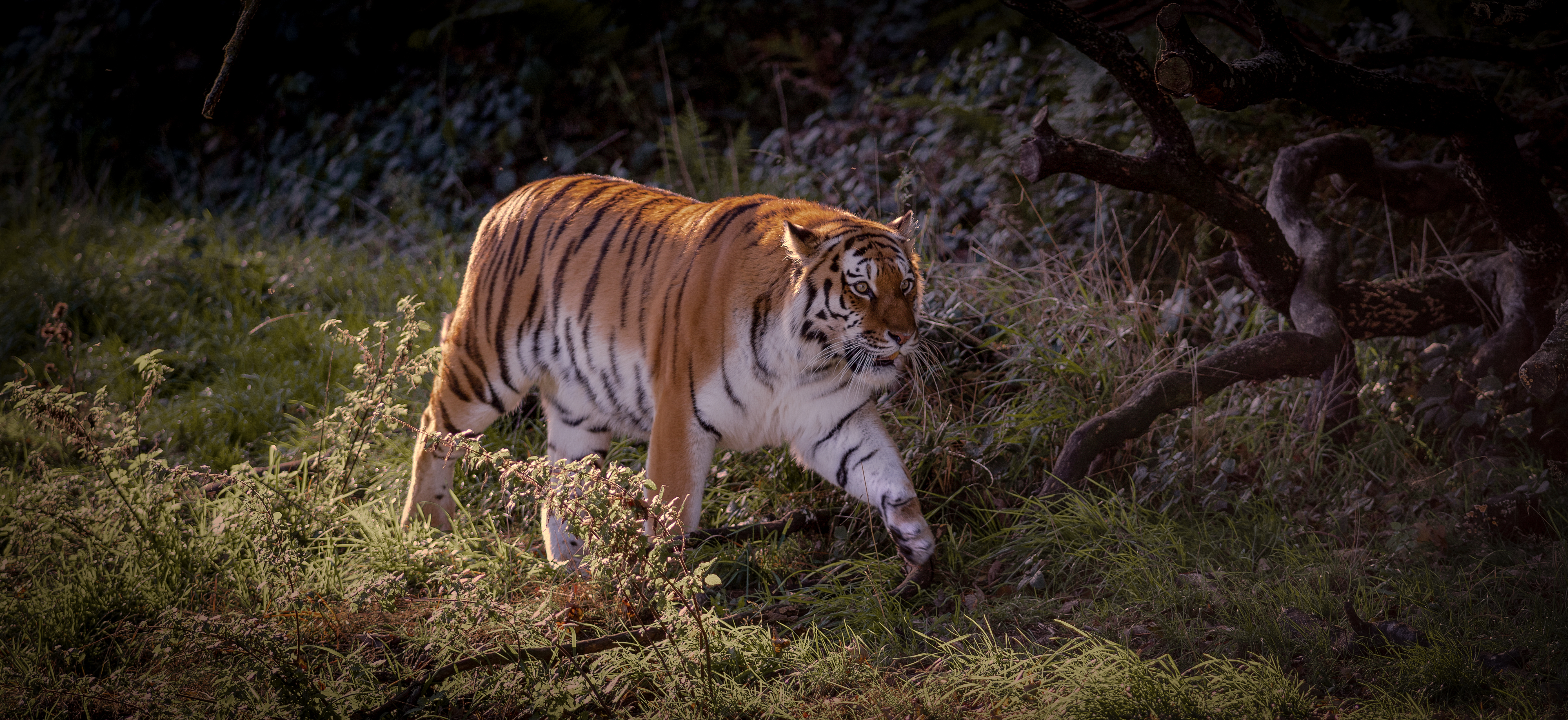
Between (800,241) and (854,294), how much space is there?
0.24 meters

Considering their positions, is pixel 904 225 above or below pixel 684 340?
above

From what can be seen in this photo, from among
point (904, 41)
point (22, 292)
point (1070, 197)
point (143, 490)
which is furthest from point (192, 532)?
point (904, 41)

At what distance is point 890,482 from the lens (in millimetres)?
3256

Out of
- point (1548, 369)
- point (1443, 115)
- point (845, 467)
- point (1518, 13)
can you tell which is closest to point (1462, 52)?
point (1443, 115)

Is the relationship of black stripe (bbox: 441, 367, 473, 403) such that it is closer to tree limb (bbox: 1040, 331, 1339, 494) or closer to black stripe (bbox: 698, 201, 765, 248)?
black stripe (bbox: 698, 201, 765, 248)

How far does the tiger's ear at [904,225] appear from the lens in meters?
3.45

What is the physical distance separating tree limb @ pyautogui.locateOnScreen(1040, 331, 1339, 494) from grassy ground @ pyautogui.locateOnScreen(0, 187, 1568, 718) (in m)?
0.15

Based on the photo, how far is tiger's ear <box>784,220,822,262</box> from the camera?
3.11 metres

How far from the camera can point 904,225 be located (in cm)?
350

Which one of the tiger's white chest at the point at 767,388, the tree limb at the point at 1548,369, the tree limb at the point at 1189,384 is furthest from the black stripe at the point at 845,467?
the tree limb at the point at 1548,369

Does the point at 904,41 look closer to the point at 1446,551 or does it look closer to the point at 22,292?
the point at 1446,551

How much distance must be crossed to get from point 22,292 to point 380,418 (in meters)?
4.10

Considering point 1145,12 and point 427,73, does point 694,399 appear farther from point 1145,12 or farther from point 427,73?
point 427,73

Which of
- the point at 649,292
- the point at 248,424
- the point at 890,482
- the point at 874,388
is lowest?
the point at 248,424
